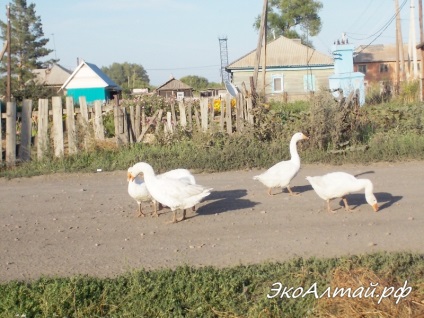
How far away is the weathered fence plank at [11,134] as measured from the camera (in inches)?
579

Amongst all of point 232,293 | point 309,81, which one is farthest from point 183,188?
point 309,81

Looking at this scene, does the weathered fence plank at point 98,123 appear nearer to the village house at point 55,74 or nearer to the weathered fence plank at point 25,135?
the weathered fence plank at point 25,135

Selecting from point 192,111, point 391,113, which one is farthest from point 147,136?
point 391,113

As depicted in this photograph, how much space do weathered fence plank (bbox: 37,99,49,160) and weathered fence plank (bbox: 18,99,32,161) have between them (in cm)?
25

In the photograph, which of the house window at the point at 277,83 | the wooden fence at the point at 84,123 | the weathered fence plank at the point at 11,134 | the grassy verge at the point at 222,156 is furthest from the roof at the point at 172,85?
the grassy verge at the point at 222,156

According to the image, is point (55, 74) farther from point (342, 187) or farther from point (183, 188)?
point (342, 187)

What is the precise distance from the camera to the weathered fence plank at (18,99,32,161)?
49.1 ft

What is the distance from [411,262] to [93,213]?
206 inches

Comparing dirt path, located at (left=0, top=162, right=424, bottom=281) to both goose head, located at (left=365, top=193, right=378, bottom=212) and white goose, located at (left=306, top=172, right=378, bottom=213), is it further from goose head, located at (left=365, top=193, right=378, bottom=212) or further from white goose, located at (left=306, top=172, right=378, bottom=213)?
white goose, located at (left=306, top=172, right=378, bottom=213)

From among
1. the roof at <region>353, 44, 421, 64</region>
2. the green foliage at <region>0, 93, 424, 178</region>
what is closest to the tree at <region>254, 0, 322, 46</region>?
the roof at <region>353, 44, 421, 64</region>

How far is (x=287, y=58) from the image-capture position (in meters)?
48.6

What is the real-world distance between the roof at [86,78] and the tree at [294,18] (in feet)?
73.7

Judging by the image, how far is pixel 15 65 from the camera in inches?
2287

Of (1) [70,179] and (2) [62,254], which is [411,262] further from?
(1) [70,179]
